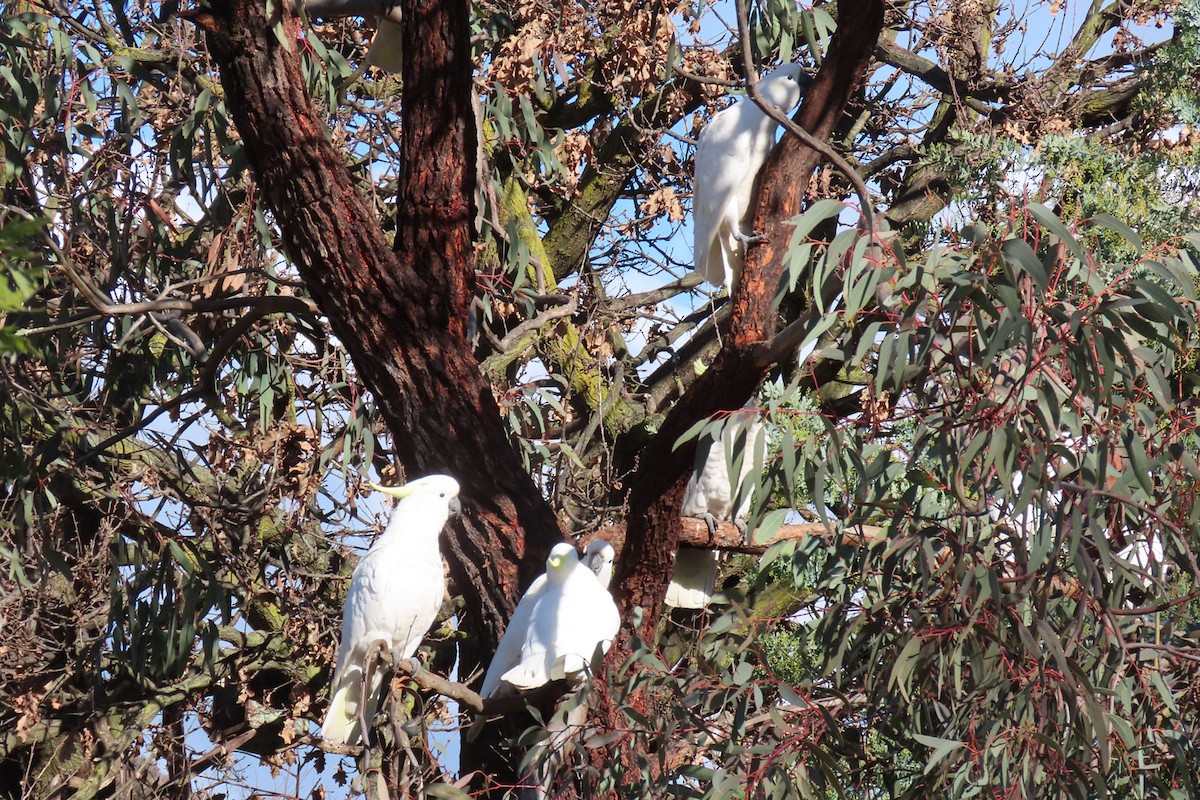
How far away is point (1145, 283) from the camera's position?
4.94ft

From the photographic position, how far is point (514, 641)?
216 cm

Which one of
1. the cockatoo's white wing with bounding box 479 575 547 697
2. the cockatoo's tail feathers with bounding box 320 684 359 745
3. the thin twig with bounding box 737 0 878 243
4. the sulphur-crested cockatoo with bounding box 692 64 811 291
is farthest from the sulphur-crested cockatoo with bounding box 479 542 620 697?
the sulphur-crested cockatoo with bounding box 692 64 811 291

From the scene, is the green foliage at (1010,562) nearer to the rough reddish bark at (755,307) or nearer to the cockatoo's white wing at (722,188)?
the rough reddish bark at (755,307)

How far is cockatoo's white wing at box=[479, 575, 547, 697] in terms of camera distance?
2141mm

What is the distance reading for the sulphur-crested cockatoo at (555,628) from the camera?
6.59ft

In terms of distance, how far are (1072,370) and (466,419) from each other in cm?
110

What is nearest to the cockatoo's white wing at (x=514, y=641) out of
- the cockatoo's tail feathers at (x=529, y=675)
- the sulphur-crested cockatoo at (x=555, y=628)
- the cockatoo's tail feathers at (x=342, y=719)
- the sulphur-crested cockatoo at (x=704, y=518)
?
the sulphur-crested cockatoo at (x=555, y=628)

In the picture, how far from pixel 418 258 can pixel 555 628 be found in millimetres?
737

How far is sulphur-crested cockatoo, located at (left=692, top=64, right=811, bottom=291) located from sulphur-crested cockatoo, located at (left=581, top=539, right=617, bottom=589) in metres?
0.71

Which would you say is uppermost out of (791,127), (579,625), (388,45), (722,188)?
(388,45)

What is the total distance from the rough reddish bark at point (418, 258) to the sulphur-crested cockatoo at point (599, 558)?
13 centimetres

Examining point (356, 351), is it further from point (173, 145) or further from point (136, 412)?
point (136, 412)

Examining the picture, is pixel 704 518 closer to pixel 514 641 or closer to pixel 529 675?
pixel 514 641

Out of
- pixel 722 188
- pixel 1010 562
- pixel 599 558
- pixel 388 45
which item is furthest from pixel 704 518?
pixel 388 45
